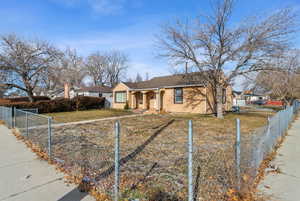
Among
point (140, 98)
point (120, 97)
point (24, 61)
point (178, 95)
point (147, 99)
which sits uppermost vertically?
point (24, 61)

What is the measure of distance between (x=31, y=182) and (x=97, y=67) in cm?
4311

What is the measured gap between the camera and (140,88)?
1966cm

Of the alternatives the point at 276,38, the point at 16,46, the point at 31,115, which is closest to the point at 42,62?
the point at 16,46

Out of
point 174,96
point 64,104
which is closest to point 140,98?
point 174,96

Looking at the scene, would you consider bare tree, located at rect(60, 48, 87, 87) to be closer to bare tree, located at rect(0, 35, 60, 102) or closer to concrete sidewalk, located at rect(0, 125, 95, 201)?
bare tree, located at rect(0, 35, 60, 102)

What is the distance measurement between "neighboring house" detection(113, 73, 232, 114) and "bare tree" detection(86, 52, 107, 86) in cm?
2416

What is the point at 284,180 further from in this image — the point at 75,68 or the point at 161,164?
the point at 75,68

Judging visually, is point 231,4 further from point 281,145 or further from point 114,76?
point 114,76

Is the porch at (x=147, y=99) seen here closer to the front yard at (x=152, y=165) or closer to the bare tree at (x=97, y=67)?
the front yard at (x=152, y=165)

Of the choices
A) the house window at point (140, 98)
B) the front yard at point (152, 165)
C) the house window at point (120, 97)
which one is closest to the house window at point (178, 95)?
the house window at point (140, 98)

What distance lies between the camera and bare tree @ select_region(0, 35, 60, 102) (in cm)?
1725

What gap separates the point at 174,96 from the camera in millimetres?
16672

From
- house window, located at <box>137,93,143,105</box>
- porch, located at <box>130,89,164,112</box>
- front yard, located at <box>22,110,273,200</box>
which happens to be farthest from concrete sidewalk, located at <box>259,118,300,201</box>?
house window, located at <box>137,93,143,105</box>

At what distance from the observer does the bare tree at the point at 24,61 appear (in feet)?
56.6
